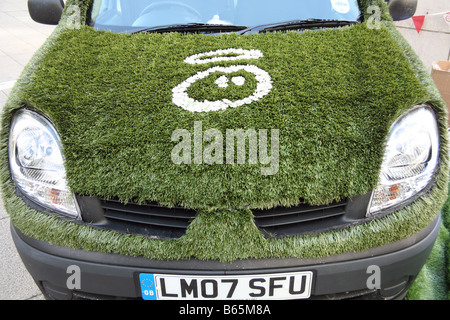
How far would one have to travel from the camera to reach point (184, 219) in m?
1.46

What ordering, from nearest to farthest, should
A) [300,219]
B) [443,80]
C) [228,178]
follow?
1. [228,178]
2. [300,219]
3. [443,80]

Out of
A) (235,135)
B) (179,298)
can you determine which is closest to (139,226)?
(179,298)

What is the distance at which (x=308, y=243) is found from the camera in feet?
4.62

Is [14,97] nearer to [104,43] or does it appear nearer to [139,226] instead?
[104,43]

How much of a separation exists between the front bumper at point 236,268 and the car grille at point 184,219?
11cm

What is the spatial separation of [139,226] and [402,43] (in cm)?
151

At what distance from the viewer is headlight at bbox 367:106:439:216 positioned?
144 cm

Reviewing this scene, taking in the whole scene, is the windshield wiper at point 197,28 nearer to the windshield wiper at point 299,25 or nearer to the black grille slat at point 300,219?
the windshield wiper at point 299,25

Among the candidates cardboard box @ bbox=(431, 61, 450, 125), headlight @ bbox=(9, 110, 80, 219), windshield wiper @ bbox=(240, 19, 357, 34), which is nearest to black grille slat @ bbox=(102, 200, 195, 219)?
headlight @ bbox=(9, 110, 80, 219)

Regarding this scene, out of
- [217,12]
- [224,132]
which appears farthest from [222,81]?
[217,12]

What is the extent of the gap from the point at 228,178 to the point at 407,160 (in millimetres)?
706

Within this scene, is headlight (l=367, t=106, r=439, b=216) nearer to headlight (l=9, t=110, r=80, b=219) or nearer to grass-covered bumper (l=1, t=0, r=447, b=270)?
grass-covered bumper (l=1, t=0, r=447, b=270)

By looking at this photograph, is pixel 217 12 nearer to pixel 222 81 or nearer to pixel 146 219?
pixel 222 81

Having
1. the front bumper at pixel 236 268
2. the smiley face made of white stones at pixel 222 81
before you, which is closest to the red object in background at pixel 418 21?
the smiley face made of white stones at pixel 222 81
